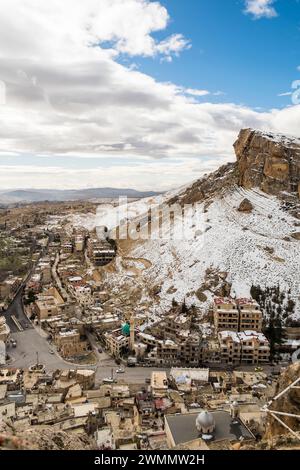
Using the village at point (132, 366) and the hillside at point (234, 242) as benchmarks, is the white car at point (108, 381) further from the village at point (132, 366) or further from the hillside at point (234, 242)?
the hillside at point (234, 242)

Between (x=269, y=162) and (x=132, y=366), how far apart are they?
27.8 m

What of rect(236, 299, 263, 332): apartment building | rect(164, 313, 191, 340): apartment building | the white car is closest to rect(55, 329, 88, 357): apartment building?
the white car

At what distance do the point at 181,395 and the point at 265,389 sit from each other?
433 cm

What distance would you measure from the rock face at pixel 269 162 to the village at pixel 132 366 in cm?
1733

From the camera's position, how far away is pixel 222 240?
1476 inches

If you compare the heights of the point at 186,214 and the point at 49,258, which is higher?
the point at 186,214

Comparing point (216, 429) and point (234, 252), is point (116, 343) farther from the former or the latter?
point (234, 252)

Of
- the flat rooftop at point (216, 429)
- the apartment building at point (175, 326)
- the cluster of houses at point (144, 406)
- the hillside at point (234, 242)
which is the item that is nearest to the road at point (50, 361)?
the cluster of houses at point (144, 406)

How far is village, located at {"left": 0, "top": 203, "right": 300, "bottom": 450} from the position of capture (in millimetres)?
15305

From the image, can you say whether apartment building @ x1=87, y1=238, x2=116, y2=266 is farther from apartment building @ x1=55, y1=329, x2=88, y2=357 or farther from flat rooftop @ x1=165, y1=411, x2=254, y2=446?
flat rooftop @ x1=165, y1=411, x2=254, y2=446

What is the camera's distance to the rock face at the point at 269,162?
4278 cm

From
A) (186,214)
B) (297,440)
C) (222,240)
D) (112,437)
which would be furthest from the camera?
(186,214)
